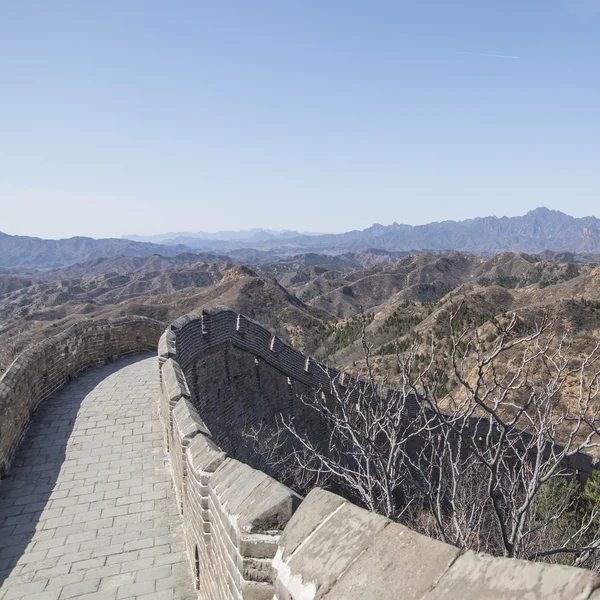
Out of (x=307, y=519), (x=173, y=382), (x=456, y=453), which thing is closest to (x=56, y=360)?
(x=173, y=382)

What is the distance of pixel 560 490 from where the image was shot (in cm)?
1018

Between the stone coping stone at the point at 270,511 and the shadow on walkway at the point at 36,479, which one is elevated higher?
the stone coping stone at the point at 270,511

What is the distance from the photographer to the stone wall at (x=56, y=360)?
7.31m

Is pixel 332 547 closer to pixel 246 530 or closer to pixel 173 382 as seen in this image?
pixel 246 530

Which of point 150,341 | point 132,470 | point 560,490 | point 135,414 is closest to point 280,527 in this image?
point 132,470

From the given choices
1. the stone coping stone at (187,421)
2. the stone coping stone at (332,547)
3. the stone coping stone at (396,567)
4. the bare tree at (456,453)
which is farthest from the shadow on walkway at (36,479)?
the stone coping stone at (396,567)

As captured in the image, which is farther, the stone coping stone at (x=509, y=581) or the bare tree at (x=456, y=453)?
the bare tree at (x=456, y=453)

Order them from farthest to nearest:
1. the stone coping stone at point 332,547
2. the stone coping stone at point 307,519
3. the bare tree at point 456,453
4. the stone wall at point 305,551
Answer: the bare tree at point 456,453 < the stone coping stone at point 307,519 < the stone coping stone at point 332,547 < the stone wall at point 305,551

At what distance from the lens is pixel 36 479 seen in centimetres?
663

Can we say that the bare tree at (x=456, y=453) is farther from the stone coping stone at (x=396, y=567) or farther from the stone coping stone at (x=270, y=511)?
the stone coping stone at (x=396, y=567)

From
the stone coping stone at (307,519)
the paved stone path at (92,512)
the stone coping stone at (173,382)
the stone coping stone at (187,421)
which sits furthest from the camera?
the stone coping stone at (173,382)

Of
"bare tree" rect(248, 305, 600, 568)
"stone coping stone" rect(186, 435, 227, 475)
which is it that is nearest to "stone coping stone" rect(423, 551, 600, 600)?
"bare tree" rect(248, 305, 600, 568)

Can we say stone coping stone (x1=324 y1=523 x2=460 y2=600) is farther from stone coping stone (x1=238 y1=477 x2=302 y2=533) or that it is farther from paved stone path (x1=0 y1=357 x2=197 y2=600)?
paved stone path (x1=0 y1=357 x2=197 y2=600)

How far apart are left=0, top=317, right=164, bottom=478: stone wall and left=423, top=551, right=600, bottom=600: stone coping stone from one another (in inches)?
268
